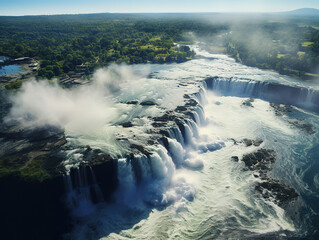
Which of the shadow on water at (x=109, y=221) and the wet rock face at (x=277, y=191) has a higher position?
the shadow on water at (x=109, y=221)

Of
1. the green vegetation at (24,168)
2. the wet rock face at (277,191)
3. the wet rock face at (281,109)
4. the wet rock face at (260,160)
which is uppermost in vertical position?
the green vegetation at (24,168)

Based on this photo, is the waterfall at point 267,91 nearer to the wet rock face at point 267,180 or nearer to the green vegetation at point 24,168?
the wet rock face at point 267,180

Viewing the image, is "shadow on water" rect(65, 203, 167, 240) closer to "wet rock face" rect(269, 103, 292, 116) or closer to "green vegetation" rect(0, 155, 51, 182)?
"green vegetation" rect(0, 155, 51, 182)

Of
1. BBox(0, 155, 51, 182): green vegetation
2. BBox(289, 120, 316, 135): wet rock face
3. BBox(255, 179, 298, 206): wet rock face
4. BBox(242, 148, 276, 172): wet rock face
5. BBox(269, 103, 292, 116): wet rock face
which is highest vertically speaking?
BBox(0, 155, 51, 182): green vegetation

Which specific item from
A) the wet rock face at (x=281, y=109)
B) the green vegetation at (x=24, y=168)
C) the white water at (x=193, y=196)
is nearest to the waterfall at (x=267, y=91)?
the wet rock face at (x=281, y=109)

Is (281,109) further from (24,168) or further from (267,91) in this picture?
(24,168)

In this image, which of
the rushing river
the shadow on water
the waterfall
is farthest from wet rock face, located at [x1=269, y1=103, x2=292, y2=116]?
the shadow on water

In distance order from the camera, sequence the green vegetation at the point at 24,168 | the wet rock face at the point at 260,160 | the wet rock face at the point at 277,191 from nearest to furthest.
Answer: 1. the green vegetation at the point at 24,168
2. the wet rock face at the point at 277,191
3. the wet rock face at the point at 260,160

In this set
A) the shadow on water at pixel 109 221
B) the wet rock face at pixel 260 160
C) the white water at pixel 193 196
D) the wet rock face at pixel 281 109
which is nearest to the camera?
the shadow on water at pixel 109 221

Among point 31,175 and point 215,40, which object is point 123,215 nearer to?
point 31,175
